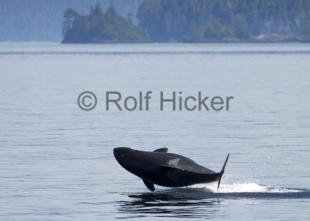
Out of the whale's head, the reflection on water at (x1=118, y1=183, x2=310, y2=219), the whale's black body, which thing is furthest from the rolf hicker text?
the whale's black body

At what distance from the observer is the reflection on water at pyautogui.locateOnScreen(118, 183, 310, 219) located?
41.7 m

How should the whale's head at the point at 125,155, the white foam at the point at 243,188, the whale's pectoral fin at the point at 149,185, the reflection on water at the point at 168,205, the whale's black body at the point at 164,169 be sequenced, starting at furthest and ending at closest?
the white foam at the point at 243,188 → the whale's head at the point at 125,155 → the whale's pectoral fin at the point at 149,185 → the whale's black body at the point at 164,169 → the reflection on water at the point at 168,205

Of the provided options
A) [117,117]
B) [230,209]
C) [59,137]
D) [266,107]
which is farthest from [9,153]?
[266,107]

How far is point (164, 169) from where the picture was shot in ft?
143

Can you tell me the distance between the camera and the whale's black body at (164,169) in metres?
43.6

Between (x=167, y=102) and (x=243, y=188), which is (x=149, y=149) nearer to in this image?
(x=243, y=188)

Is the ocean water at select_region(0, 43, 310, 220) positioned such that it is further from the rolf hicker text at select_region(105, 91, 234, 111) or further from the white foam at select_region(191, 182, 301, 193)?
the rolf hicker text at select_region(105, 91, 234, 111)

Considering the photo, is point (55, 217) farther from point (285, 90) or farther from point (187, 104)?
point (285, 90)

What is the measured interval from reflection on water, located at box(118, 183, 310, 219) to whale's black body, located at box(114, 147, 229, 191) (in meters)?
0.51

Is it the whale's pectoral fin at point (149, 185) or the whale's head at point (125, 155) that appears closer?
the whale's pectoral fin at point (149, 185)

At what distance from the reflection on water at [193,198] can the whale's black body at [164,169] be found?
0.51 metres

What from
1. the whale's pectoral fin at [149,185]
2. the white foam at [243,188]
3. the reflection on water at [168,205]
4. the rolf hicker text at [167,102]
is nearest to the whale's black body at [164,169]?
the whale's pectoral fin at [149,185]

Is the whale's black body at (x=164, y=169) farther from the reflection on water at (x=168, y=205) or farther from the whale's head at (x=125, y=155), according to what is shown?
the reflection on water at (x=168, y=205)

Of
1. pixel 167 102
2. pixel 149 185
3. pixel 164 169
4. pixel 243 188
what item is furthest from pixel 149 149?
pixel 167 102
